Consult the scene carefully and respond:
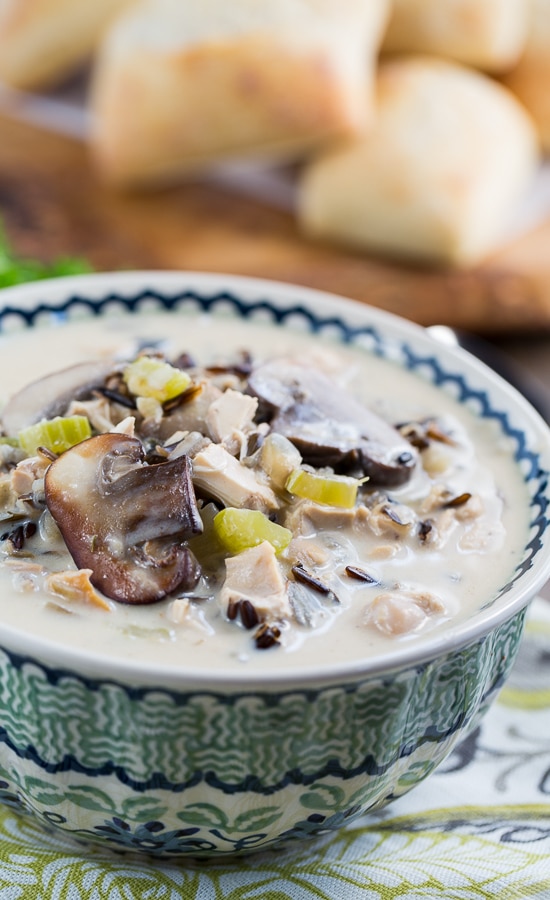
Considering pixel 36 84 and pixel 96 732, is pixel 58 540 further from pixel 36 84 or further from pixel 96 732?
pixel 36 84

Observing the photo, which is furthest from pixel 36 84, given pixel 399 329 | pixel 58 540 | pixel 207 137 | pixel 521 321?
pixel 58 540

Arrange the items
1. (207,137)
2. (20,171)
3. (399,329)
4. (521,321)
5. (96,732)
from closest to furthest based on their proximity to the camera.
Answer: (96,732) → (399,329) → (521,321) → (207,137) → (20,171)

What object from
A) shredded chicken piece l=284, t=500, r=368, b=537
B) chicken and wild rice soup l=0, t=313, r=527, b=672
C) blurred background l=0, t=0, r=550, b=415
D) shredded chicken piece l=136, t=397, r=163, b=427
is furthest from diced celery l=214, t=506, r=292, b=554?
blurred background l=0, t=0, r=550, b=415

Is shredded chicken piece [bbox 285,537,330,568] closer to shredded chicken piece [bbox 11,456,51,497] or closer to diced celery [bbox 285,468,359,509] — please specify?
diced celery [bbox 285,468,359,509]

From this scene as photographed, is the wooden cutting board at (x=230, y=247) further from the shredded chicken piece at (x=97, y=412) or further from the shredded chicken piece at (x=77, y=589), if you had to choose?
the shredded chicken piece at (x=77, y=589)

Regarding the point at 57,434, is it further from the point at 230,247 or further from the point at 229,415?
the point at 230,247

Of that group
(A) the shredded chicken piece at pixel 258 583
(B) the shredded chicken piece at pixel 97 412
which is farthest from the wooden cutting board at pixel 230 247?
(A) the shredded chicken piece at pixel 258 583
